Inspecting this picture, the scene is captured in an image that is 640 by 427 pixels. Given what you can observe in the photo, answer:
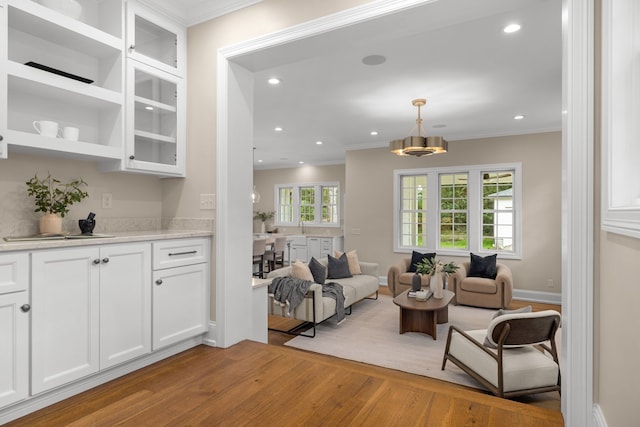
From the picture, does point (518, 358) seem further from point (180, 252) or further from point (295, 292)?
point (180, 252)

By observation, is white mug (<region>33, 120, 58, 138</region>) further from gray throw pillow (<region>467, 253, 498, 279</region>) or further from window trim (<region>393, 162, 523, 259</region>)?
window trim (<region>393, 162, 523, 259</region>)

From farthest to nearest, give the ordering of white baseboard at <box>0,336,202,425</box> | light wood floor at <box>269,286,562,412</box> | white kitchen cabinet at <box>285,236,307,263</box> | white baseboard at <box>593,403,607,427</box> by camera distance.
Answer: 1. white kitchen cabinet at <box>285,236,307,263</box>
2. light wood floor at <box>269,286,562,412</box>
3. white baseboard at <box>0,336,202,425</box>
4. white baseboard at <box>593,403,607,427</box>

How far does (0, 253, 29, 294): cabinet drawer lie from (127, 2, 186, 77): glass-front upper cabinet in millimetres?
1570

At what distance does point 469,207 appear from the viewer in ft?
22.1

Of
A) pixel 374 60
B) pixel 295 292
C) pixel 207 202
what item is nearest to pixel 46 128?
pixel 207 202

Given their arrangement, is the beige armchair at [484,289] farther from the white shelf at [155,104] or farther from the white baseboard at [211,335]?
the white shelf at [155,104]

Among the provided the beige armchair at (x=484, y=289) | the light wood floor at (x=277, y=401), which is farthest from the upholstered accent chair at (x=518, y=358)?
the beige armchair at (x=484, y=289)

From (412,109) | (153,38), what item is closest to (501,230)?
(412,109)

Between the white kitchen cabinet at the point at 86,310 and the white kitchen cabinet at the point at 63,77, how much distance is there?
0.69m

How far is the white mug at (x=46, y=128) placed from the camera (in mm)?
2156

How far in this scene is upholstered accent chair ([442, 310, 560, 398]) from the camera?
2.79m

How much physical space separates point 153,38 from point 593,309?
332cm

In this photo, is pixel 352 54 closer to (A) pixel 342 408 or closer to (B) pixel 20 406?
(A) pixel 342 408

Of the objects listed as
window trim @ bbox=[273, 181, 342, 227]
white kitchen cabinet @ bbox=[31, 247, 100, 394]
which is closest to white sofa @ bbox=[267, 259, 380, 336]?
white kitchen cabinet @ bbox=[31, 247, 100, 394]
